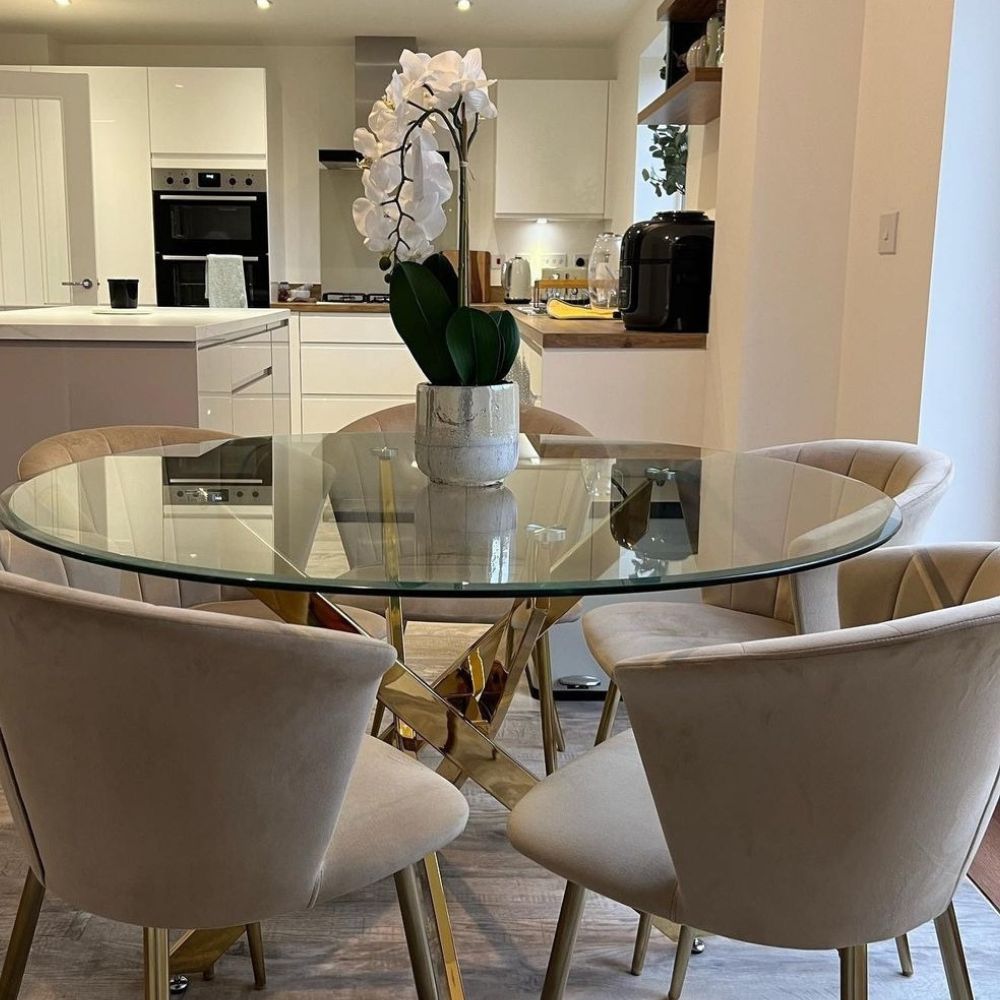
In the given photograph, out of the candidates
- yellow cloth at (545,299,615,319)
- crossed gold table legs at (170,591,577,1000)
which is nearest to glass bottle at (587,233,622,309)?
yellow cloth at (545,299,615,319)

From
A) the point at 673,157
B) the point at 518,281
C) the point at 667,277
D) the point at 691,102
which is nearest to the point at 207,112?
the point at 518,281

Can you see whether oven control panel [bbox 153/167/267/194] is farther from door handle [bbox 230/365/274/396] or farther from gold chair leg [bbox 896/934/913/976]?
gold chair leg [bbox 896/934/913/976]

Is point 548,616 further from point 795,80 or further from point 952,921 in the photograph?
point 795,80

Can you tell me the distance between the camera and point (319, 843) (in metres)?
1.16

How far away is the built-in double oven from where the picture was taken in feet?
22.4

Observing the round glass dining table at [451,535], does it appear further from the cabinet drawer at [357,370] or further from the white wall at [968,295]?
the cabinet drawer at [357,370]

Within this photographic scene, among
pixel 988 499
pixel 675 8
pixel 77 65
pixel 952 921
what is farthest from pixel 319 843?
pixel 77 65

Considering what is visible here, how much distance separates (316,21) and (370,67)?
477 millimetres

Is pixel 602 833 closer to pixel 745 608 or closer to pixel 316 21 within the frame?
pixel 745 608

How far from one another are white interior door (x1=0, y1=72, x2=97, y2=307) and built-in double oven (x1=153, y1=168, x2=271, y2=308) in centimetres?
43

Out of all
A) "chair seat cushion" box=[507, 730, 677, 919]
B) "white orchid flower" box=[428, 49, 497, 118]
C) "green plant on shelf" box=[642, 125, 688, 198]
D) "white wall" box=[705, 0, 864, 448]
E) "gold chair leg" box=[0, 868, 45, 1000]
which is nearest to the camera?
"chair seat cushion" box=[507, 730, 677, 919]

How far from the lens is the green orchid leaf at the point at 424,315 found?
5.54 ft

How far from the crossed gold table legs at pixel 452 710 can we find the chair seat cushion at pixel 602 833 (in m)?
0.22

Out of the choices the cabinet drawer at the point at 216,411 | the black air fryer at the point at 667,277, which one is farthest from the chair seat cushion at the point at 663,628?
the cabinet drawer at the point at 216,411
